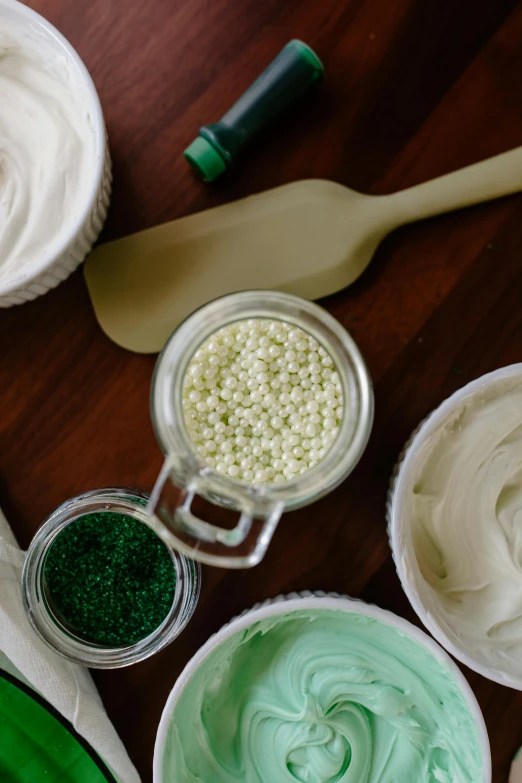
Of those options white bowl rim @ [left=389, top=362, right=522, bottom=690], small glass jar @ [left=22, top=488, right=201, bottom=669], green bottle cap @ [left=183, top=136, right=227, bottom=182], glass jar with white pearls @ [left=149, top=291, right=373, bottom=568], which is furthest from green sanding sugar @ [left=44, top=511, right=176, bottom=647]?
green bottle cap @ [left=183, top=136, right=227, bottom=182]

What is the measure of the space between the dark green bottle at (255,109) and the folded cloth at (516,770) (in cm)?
67

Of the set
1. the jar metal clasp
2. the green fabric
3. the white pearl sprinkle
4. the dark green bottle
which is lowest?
the green fabric

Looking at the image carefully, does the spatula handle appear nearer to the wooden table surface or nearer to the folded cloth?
the wooden table surface

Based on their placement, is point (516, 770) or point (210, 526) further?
point (516, 770)

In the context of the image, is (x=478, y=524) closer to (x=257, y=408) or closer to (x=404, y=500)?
(x=404, y=500)

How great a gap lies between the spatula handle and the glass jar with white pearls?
0.19 metres

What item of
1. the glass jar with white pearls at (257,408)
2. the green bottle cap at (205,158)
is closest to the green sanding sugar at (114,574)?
the glass jar with white pearls at (257,408)

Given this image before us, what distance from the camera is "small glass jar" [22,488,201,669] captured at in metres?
0.65

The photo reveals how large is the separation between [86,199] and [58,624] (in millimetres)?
418

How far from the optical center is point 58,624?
68 cm

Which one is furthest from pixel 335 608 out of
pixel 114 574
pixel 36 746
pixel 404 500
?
pixel 36 746

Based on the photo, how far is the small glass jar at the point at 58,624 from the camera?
2.13 ft

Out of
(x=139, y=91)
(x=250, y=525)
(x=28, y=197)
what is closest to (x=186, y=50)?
(x=139, y=91)

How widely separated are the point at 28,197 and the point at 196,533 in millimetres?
366
